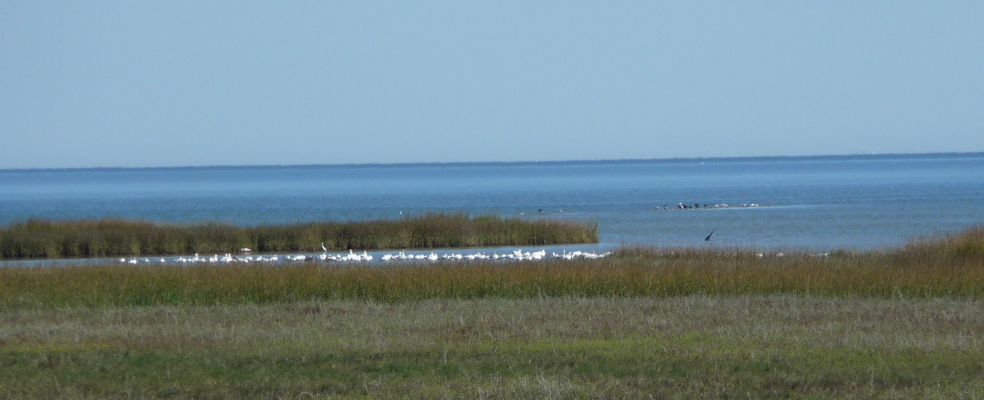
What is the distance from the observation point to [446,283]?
17.6 meters

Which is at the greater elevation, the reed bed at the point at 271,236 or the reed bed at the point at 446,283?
the reed bed at the point at 446,283

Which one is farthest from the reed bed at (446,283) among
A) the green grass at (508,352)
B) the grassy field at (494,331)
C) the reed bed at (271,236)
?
the reed bed at (271,236)

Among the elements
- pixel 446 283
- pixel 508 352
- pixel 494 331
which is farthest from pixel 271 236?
pixel 508 352

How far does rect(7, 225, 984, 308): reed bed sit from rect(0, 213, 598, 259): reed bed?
51.7ft

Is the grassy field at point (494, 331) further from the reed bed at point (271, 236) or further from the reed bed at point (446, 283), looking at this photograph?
the reed bed at point (271, 236)

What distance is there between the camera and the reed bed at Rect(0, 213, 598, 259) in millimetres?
34250

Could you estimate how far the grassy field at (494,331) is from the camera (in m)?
8.77

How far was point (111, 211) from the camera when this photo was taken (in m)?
74.6

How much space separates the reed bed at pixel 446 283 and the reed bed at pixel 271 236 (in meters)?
15.8

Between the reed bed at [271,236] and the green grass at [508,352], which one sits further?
the reed bed at [271,236]

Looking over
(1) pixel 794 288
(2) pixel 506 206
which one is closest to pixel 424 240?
(1) pixel 794 288

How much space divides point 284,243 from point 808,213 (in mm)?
35255

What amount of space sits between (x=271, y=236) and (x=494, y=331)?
85.0 ft

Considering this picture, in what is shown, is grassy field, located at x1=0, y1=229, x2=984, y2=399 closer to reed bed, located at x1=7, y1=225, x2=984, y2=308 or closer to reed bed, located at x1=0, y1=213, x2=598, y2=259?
reed bed, located at x1=7, y1=225, x2=984, y2=308
